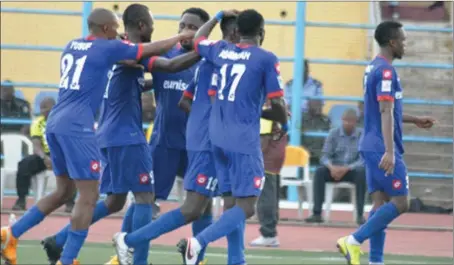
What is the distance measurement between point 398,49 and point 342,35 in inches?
340

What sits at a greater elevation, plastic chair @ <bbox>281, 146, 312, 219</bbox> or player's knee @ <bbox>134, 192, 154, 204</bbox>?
player's knee @ <bbox>134, 192, 154, 204</bbox>

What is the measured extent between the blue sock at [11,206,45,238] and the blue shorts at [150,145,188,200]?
109cm

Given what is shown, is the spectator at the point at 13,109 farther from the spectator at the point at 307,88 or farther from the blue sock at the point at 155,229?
the blue sock at the point at 155,229

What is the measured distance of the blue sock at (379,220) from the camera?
37.6ft

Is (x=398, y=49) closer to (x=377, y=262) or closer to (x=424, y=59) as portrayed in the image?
(x=377, y=262)

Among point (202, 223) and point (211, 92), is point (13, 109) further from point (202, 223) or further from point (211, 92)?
point (211, 92)

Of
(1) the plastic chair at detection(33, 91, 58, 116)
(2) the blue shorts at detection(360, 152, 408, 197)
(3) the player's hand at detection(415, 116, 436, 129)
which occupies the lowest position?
(2) the blue shorts at detection(360, 152, 408, 197)

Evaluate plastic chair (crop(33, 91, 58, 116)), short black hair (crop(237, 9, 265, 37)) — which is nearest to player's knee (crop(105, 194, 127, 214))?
short black hair (crop(237, 9, 265, 37))

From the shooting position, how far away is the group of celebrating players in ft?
33.4

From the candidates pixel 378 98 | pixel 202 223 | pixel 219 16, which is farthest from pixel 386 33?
pixel 202 223

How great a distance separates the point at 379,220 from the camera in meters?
11.5

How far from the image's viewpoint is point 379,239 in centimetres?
1164

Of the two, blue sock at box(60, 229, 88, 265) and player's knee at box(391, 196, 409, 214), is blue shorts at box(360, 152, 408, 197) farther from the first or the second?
blue sock at box(60, 229, 88, 265)

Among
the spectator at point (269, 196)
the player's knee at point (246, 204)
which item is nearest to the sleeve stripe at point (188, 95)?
the player's knee at point (246, 204)
